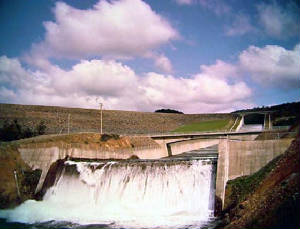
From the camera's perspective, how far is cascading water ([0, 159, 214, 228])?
2659 cm

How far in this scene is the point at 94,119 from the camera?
85938 mm

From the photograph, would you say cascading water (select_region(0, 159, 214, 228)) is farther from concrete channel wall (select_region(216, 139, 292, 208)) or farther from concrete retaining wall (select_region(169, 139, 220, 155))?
concrete retaining wall (select_region(169, 139, 220, 155))

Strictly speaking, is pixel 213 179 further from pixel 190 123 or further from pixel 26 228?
pixel 190 123

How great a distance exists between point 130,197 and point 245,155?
10833 millimetres

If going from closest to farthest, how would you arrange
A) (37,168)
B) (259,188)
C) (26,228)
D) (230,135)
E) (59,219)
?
(259,188) → (26,228) → (59,219) → (37,168) → (230,135)

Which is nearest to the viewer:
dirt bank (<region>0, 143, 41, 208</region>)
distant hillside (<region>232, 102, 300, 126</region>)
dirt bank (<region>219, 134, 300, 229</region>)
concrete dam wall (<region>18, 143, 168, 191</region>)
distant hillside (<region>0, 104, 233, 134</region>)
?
dirt bank (<region>219, 134, 300, 229</region>)

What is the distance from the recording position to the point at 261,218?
56.7ft

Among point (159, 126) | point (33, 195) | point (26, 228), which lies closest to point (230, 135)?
point (159, 126)

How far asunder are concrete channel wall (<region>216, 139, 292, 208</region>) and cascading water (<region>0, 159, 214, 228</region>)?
68.3 inches

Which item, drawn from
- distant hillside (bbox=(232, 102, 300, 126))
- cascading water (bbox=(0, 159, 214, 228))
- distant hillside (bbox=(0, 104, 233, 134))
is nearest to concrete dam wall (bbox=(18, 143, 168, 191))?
cascading water (bbox=(0, 159, 214, 228))

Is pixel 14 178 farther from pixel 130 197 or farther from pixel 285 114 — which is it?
pixel 285 114

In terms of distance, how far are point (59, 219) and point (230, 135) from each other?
4115cm

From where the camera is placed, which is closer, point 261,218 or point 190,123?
point 261,218

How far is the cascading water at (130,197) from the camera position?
87.2 ft
